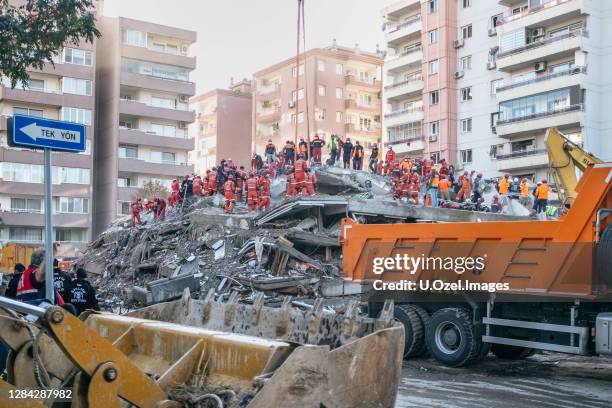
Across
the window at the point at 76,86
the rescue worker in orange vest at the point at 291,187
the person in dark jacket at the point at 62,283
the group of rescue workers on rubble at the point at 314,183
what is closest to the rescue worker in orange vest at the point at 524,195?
the group of rescue workers on rubble at the point at 314,183

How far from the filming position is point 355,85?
2596 inches

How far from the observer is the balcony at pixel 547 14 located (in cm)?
4006

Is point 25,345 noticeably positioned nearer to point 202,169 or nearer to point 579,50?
point 579,50

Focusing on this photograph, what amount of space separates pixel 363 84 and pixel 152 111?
70.2ft

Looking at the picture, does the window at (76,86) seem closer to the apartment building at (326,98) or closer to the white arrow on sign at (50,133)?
the apartment building at (326,98)

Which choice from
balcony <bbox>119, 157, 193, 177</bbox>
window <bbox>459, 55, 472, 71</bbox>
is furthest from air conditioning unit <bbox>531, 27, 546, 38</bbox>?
balcony <bbox>119, 157, 193, 177</bbox>

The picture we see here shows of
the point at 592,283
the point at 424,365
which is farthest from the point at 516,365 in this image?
the point at 592,283

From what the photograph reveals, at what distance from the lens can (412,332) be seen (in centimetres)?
1130

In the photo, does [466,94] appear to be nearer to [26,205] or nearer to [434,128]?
[434,128]

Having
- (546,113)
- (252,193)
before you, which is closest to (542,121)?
(546,113)

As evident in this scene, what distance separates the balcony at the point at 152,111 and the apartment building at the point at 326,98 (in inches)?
456

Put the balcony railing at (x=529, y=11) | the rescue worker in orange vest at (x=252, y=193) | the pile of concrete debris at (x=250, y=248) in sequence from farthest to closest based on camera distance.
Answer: the balcony railing at (x=529, y=11)
the rescue worker in orange vest at (x=252, y=193)
the pile of concrete debris at (x=250, y=248)

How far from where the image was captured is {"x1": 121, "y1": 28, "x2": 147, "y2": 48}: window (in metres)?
54.6

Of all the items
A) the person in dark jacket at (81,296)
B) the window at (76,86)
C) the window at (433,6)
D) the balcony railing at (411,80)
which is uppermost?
the window at (433,6)
